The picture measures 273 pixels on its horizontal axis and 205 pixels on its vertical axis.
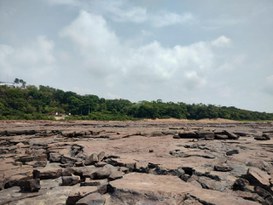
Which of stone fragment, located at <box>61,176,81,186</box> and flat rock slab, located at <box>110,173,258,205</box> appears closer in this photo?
flat rock slab, located at <box>110,173,258,205</box>

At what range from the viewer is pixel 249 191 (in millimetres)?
6027

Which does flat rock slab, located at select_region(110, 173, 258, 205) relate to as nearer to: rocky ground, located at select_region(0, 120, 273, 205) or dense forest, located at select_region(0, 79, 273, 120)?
rocky ground, located at select_region(0, 120, 273, 205)

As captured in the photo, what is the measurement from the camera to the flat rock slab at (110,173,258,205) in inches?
207

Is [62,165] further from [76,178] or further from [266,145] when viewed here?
[266,145]

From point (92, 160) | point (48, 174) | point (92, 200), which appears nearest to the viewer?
point (92, 200)

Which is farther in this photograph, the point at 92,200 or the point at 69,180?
the point at 69,180

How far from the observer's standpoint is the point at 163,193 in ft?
17.9

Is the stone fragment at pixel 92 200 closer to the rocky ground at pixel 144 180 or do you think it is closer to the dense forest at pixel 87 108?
the rocky ground at pixel 144 180

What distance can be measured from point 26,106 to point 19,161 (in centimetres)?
4342

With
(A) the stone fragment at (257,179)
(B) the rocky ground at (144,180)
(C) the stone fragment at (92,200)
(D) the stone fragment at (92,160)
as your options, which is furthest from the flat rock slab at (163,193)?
(D) the stone fragment at (92,160)

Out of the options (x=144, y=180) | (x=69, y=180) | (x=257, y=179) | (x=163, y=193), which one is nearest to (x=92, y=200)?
(x=163, y=193)

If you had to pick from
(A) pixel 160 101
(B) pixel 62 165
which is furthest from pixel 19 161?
(A) pixel 160 101

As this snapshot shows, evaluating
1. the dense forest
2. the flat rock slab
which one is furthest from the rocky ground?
the dense forest

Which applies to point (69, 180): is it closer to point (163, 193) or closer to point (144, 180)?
point (144, 180)
